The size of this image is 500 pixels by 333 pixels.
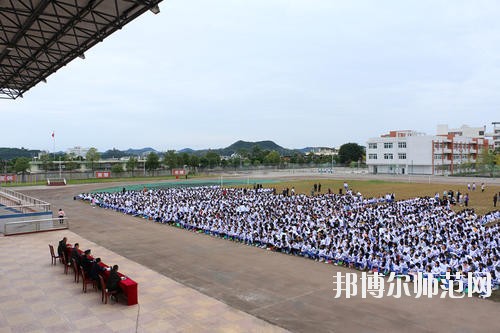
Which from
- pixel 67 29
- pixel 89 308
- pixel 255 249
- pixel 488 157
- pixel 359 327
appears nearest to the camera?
pixel 359 327

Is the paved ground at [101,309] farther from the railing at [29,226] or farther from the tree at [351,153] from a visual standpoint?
the tree at [351,153]

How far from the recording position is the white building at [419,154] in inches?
2475

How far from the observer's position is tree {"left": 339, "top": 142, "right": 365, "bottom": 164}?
112375mm

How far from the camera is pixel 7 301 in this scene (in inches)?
332

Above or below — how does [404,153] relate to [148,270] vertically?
above

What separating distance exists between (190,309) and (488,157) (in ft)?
231

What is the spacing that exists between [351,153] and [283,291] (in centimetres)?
10821

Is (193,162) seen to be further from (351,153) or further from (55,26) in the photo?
(55,26)

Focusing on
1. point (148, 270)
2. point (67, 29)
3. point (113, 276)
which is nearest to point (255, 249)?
point (148, 270)

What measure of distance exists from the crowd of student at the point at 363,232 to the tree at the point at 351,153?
297 ft

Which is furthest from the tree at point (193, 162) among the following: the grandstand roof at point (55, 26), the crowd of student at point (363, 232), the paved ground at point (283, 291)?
the grandstand roof at point (55, 26)

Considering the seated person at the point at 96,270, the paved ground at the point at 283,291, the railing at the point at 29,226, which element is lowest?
the paved ground at the point at 283,291

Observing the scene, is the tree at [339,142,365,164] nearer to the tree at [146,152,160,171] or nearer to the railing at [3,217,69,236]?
the tree at [146,152,160,171]

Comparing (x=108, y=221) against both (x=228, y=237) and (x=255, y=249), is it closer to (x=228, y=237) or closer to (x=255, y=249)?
(x=228, y=237)
